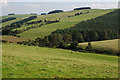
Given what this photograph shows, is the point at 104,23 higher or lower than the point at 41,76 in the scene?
higher

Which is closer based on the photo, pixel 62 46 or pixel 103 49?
pixel 103 49

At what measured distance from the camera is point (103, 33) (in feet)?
381

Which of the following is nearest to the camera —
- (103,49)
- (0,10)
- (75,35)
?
(0,10)

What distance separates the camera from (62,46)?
74625 mm

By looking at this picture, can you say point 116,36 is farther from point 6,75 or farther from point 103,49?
point 6,75

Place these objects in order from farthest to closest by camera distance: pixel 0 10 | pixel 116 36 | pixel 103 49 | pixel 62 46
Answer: pixel 116 36, pixel 62 46, pixel 103 49, pixel 0 10

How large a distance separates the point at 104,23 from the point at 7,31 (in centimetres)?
9125

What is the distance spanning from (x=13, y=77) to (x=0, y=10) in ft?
19.1

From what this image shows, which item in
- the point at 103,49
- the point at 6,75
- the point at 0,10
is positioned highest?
the point at 0,10

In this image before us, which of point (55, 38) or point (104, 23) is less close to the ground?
point (104, 23)

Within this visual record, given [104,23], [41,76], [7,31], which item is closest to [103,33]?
[104,23]

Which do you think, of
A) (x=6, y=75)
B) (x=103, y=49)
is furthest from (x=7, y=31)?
(x=6, y=75)

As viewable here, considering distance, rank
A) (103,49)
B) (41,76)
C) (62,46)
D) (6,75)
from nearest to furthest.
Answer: (6,75) → (41,76) → (103,49) → (62,46)

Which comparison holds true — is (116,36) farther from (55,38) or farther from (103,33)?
(55,38)
